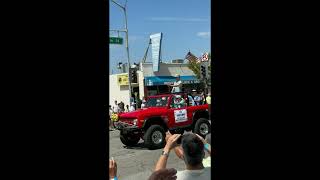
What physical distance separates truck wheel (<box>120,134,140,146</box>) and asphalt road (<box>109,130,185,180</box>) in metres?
0.15

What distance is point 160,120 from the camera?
498 inches

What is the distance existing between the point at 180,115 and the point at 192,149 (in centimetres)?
1039

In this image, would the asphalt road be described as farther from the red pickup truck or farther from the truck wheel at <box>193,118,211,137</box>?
the truck wheel at <box>193,118,211,137</box>

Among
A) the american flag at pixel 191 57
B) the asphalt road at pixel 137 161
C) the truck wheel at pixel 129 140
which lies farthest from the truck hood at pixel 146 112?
the american flag at pixel 191 57

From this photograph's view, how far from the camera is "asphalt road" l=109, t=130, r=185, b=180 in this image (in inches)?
342

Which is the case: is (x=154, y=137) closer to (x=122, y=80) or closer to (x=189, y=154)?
(x=189, y=154)

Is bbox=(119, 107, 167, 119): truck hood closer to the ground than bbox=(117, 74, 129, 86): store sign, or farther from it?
closer to the ground

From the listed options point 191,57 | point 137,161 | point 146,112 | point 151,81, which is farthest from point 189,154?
point 191,57

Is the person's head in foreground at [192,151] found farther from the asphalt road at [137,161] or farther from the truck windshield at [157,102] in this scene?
the truck windshield at [157,102]

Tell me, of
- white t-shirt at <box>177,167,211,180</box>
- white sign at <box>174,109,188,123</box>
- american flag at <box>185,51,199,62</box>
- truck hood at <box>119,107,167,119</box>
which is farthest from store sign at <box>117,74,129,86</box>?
white t-shirt at <box>177,167,211,180</box>
